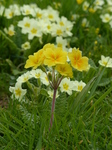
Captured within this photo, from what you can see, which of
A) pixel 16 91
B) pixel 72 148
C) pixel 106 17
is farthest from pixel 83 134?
pixel 106 17

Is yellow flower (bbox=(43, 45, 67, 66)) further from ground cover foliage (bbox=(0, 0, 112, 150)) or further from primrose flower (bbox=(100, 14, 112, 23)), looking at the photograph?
primrose flower (bbox=(100, 14, 112, 23))

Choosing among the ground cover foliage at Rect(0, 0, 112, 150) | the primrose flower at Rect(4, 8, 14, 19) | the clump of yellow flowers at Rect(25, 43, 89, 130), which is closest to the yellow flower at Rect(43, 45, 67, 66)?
the clump of yellow flowers at Rect(25, 43, 89, 130)

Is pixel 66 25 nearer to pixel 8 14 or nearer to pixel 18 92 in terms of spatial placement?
pixel 8 14

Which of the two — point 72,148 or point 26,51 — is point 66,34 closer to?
point 26,51

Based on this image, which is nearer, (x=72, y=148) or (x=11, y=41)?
(x=72, y=148)

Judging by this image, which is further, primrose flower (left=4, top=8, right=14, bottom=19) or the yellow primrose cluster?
primrose flower (left=4, top=8, right=14, bottom=19)

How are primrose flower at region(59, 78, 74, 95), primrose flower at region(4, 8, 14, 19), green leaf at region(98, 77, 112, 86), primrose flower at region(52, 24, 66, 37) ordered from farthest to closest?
primrose flower at region(4, 8, 14, 19), primrose flower at region(52, 24, 66, 37), green leaf at region(98, 77, 112, 86), primrose flower at region(59, 78, 74, 95)

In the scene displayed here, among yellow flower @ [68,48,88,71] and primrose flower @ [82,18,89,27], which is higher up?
primrose flower @ [82,18,89,27]
